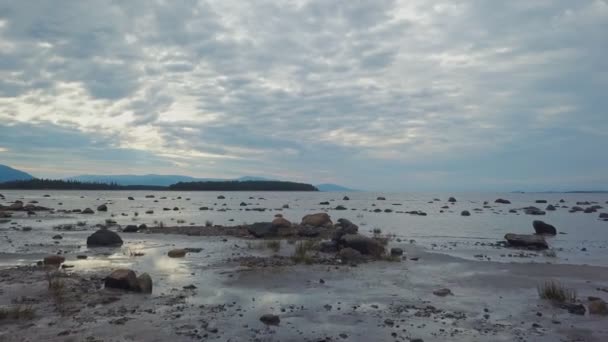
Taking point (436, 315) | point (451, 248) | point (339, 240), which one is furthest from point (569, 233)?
point (436, 315)

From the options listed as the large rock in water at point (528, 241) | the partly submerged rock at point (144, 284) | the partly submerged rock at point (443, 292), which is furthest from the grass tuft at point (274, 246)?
the large rock in water at point (528, 241)

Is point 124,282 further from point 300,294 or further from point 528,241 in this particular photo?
point 528,241

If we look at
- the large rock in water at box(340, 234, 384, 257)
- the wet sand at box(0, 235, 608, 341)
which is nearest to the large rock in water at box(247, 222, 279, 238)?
the large rock in water at box(340, 234, 384, 257)

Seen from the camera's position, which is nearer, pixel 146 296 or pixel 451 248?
pixel 146 296

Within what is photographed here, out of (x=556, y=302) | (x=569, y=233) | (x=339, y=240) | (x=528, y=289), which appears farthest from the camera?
(x=569, y=233)

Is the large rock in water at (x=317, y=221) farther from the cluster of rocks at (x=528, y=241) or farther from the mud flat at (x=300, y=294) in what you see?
the cluster of rocks at (x=528, y=241)

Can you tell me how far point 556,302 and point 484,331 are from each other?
4.11m

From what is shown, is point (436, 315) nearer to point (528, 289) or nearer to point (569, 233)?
point (528, 289)

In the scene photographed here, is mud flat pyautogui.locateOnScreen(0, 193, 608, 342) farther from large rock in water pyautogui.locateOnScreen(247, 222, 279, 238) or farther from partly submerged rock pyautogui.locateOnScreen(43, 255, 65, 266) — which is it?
large rock in water pyautogui.locateOnScreen(247, 222, 279, 238)

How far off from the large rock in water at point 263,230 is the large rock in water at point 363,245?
9384 millimetres

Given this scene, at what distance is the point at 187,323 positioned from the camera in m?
10.4

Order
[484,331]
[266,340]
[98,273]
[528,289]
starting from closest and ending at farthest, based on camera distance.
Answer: [266,340]
[484,331]
[528,289]
[98,273]

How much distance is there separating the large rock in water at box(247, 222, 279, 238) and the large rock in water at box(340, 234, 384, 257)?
938 centimetres

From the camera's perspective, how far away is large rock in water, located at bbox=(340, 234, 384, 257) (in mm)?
22047
